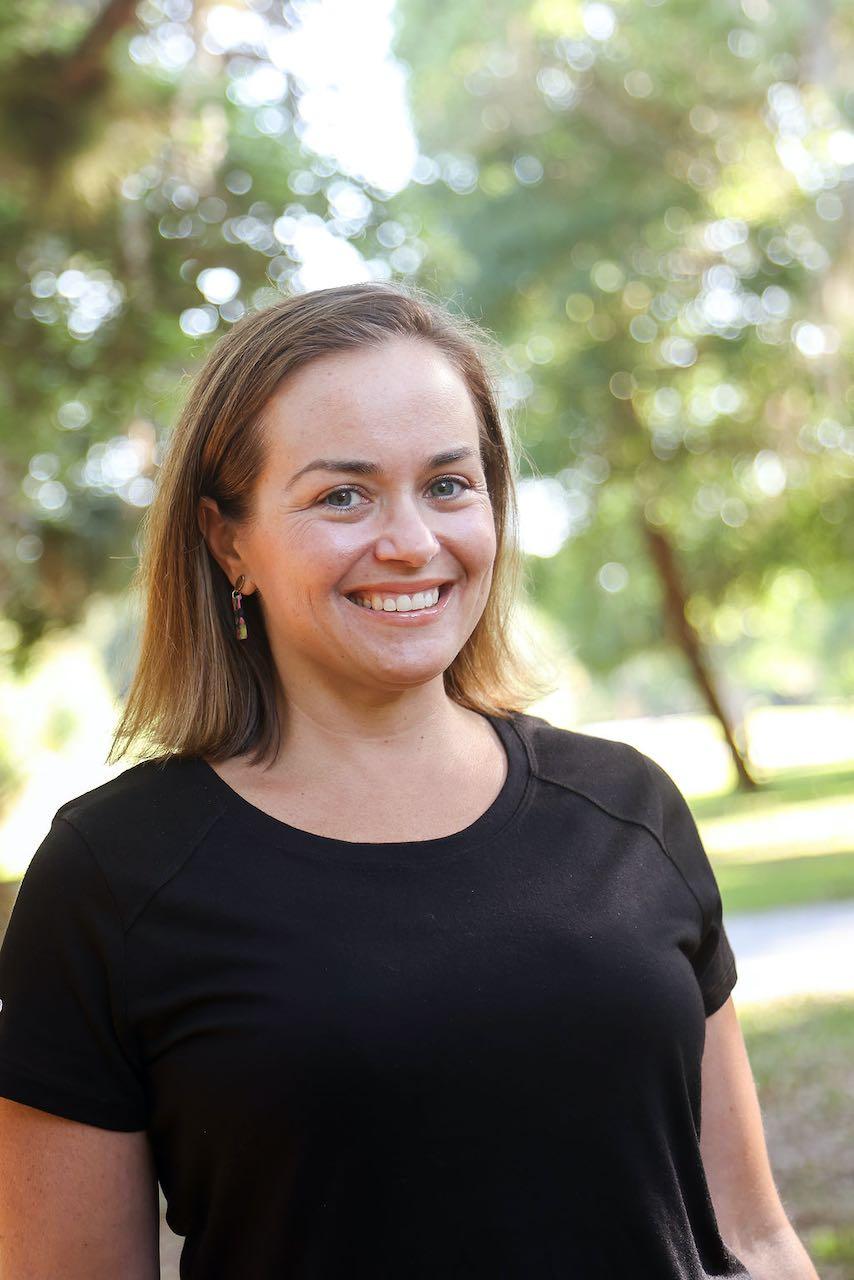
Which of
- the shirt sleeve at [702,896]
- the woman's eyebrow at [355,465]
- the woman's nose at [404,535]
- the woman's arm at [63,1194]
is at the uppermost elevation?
the woman's eyebrow at [355,465]

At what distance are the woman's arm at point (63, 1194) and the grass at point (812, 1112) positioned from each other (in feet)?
11.9

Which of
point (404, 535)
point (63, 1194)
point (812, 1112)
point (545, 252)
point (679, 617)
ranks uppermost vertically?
point (545, 252)

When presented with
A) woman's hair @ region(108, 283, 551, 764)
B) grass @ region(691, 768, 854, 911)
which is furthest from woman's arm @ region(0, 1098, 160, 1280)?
grass @ region(691, 768, 854, 911)

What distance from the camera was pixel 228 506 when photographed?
7.39 ft

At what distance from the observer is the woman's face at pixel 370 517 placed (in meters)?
2.07

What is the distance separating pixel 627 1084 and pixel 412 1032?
32cm

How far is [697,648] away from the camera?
2567 cm

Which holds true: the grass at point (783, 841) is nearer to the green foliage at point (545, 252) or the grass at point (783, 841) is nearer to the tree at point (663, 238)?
the green foliage at point (545, 252)

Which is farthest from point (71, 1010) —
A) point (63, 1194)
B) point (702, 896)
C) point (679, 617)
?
→ point (679, 617)

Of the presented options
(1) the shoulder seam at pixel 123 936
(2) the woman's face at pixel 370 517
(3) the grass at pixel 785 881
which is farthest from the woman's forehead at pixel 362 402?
(3) the grass at pixel 785 881

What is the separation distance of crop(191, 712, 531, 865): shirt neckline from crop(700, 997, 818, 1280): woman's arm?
48 cm

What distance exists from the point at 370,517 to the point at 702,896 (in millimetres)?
763

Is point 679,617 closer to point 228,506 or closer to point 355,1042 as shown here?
point 228,506

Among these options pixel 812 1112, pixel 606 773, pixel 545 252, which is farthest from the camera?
pixel 545 252
